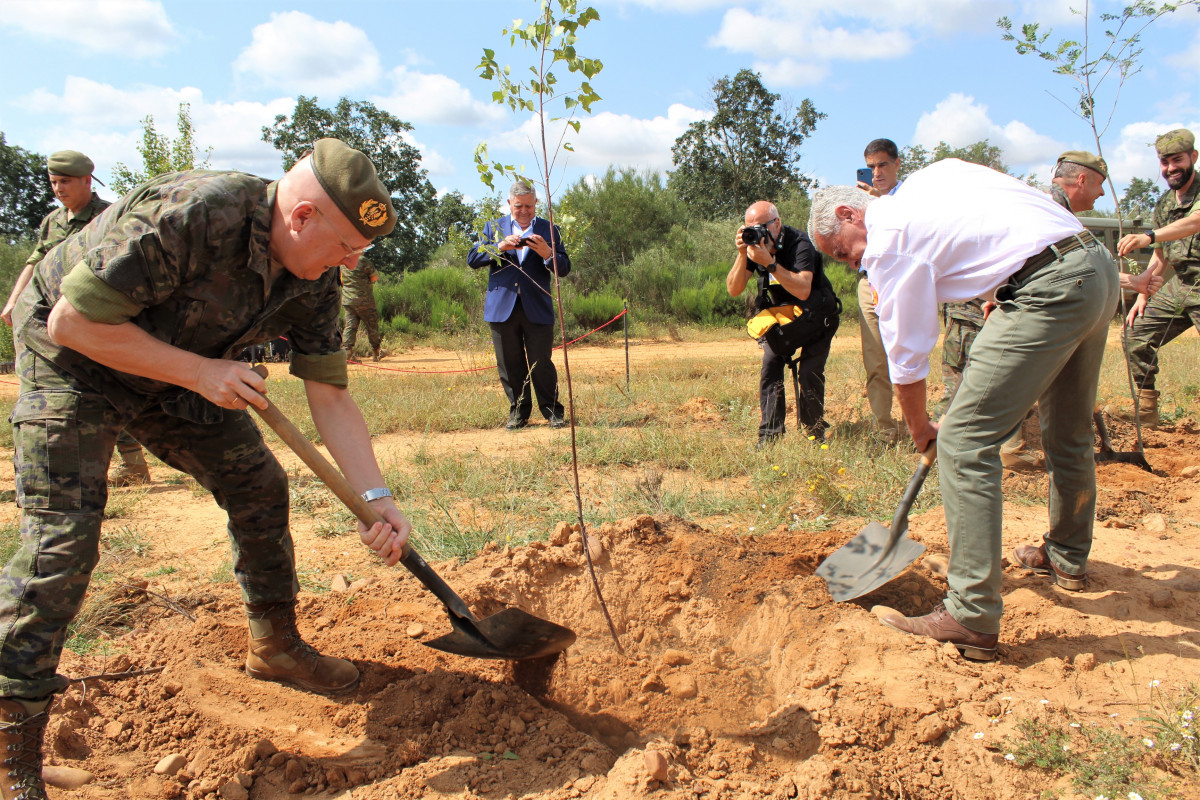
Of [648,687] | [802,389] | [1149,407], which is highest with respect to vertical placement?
[802,389]

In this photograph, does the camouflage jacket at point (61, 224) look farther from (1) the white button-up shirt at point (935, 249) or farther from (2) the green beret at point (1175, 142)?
(2) the green beret at point (1175, 142)

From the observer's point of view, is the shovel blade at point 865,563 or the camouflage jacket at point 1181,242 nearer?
the shovel blade at point 865,563

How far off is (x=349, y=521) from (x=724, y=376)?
18.2ft

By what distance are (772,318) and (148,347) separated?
13.3ft

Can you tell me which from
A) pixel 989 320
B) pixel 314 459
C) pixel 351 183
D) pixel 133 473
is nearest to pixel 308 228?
pixel 351 183

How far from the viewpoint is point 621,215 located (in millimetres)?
23938

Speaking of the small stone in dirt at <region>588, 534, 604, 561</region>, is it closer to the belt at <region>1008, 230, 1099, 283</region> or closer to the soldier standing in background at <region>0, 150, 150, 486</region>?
the belt at <region>1008, 230, 1099, 283</region>

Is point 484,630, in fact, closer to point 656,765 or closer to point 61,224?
point 656,765

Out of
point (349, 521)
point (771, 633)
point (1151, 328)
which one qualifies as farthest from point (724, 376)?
point (771, 633)

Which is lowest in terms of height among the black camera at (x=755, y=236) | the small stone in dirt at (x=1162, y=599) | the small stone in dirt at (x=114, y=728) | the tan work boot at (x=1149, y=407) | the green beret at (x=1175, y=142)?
the small stone in dirt at (x=114, y=728)

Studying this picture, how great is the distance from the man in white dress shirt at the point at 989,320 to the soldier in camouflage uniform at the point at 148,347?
1.64 meters

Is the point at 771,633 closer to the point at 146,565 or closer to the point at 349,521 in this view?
the point at 349,521

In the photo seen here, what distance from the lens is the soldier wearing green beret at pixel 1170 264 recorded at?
483 centimetres

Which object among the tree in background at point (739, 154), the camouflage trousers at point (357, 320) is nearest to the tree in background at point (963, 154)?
the tree in background at point (739, 154)
